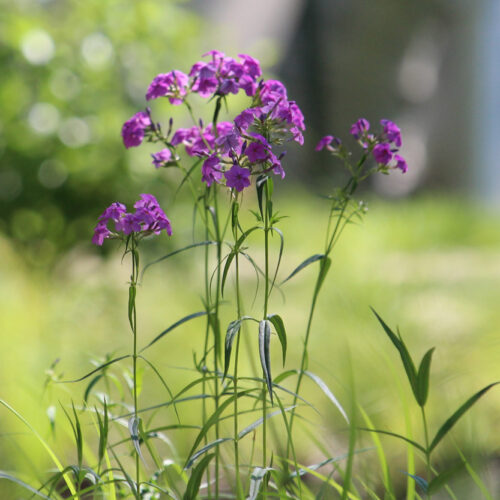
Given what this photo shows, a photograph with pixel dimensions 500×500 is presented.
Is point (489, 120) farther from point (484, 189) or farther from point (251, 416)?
point (251, 416)

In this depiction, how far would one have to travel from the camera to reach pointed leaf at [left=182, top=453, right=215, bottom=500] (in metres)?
0.81

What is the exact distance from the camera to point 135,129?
97cm

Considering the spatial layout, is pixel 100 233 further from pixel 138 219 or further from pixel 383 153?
pixel 383 153

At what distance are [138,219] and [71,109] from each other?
5.86ft

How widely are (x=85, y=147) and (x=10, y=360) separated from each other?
0.83 meters

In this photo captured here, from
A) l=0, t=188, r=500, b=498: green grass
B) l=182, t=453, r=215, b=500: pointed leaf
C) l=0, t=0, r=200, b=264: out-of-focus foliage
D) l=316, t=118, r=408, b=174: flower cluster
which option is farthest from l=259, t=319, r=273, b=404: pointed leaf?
l=0, t=0, r=200, b=264: out-of-focus foliage

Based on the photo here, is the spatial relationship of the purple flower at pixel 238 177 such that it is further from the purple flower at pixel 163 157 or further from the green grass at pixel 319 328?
the green grass at pixel 319 328

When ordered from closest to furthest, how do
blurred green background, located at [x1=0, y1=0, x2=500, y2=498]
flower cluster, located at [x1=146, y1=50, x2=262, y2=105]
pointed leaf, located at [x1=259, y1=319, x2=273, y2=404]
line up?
pointed leaf, located at [x1=259, y1=319, x2=273, y2=404]
flower cluster, located at [x1=146, y1=50, x2=262, y2=105]
blurred green background, located at [x1=0, y1=0, x2=500, y2=498]

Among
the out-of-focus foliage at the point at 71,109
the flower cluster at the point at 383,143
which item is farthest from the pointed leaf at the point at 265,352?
the out-of-focus foliage at the point at 71,109

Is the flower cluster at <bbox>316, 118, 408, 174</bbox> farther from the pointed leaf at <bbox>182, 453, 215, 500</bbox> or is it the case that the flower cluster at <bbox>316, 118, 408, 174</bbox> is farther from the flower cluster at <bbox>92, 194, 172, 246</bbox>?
the pointed leaf at <bbox>182, 453, 215, 500</bbox>

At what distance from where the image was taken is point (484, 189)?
6.20 metres

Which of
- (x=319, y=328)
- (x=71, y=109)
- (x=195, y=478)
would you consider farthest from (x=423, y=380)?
(x=71, y=109)

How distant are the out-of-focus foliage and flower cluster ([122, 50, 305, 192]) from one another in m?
1.50

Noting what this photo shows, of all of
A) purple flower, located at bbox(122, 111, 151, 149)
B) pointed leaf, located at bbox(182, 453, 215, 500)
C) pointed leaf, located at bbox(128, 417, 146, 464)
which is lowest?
pointed leaf, located at bbox(182, 453, 215, 500)
